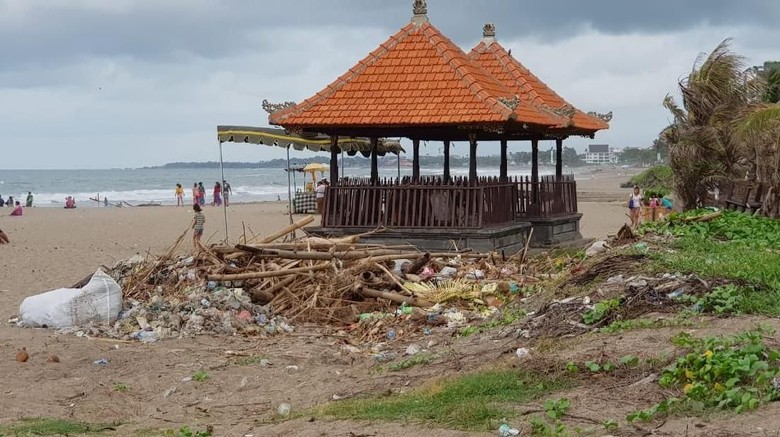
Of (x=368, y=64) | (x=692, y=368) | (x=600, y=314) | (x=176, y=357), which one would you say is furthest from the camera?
(x=368, y=64)

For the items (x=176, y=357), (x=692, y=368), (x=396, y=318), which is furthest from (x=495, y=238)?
(x=692, y=368)

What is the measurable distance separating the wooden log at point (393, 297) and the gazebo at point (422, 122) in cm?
401

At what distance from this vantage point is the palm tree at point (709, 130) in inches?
987

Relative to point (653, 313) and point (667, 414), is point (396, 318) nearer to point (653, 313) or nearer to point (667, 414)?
point (653, 313)

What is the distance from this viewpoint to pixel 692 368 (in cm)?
750

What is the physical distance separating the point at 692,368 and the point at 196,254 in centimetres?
914

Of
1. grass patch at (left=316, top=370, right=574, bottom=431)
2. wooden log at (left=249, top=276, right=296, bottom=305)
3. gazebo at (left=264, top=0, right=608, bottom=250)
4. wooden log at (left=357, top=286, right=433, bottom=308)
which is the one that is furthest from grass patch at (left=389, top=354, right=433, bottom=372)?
gazebo at (left=264, top=0, right=608, bottom=250)

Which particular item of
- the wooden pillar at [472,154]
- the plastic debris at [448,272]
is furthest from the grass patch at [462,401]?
the wooden pillar at [472,154]

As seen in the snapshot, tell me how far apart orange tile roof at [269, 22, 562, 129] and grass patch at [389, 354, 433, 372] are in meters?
7.68

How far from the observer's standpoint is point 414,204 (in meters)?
18.2

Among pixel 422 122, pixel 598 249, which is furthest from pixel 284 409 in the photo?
pixel 422 122

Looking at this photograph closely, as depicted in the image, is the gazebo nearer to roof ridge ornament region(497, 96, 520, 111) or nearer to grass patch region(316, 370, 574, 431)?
roof ridge ornament region(497, 96, 520, 111)

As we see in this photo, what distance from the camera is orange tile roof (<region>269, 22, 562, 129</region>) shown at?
58.3ft

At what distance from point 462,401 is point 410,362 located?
7.32ft
